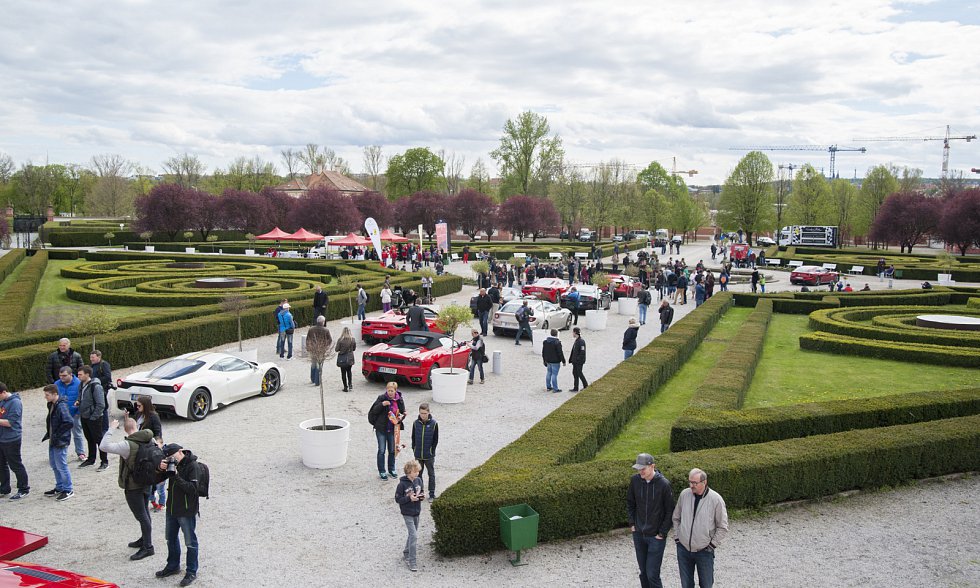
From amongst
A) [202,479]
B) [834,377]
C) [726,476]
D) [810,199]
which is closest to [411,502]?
[202,479]

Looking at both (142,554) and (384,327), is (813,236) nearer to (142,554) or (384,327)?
(384,327)

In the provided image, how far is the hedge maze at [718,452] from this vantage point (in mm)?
8422

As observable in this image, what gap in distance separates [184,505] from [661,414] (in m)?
9.22

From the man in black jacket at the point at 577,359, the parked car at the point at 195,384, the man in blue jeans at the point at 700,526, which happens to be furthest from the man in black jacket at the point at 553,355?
the man in blue jeans at the point at 700,526

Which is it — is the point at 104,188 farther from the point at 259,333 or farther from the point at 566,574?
the point at 566,574

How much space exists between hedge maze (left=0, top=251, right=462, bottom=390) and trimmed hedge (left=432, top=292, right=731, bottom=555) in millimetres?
11364

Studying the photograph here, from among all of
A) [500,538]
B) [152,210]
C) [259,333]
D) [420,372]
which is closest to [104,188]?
[152,210]

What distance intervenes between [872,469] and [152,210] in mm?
62823

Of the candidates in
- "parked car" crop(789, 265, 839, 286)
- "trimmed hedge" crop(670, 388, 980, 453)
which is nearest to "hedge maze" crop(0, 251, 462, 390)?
"trimmed hedge" crop(670, 388, 980, 453)

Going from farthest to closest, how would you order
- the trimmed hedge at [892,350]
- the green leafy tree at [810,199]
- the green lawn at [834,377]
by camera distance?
the green leafy tree at [810,199]
the trimmed hedge at [892,350]
the green lawn at [834,377]

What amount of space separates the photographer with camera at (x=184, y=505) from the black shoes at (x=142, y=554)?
1.66 ft

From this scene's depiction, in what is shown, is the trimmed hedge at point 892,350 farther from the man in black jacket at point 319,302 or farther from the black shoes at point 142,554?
the black shoes at point 142,554

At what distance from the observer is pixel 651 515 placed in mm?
6977

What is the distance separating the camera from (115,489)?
32.4ft
